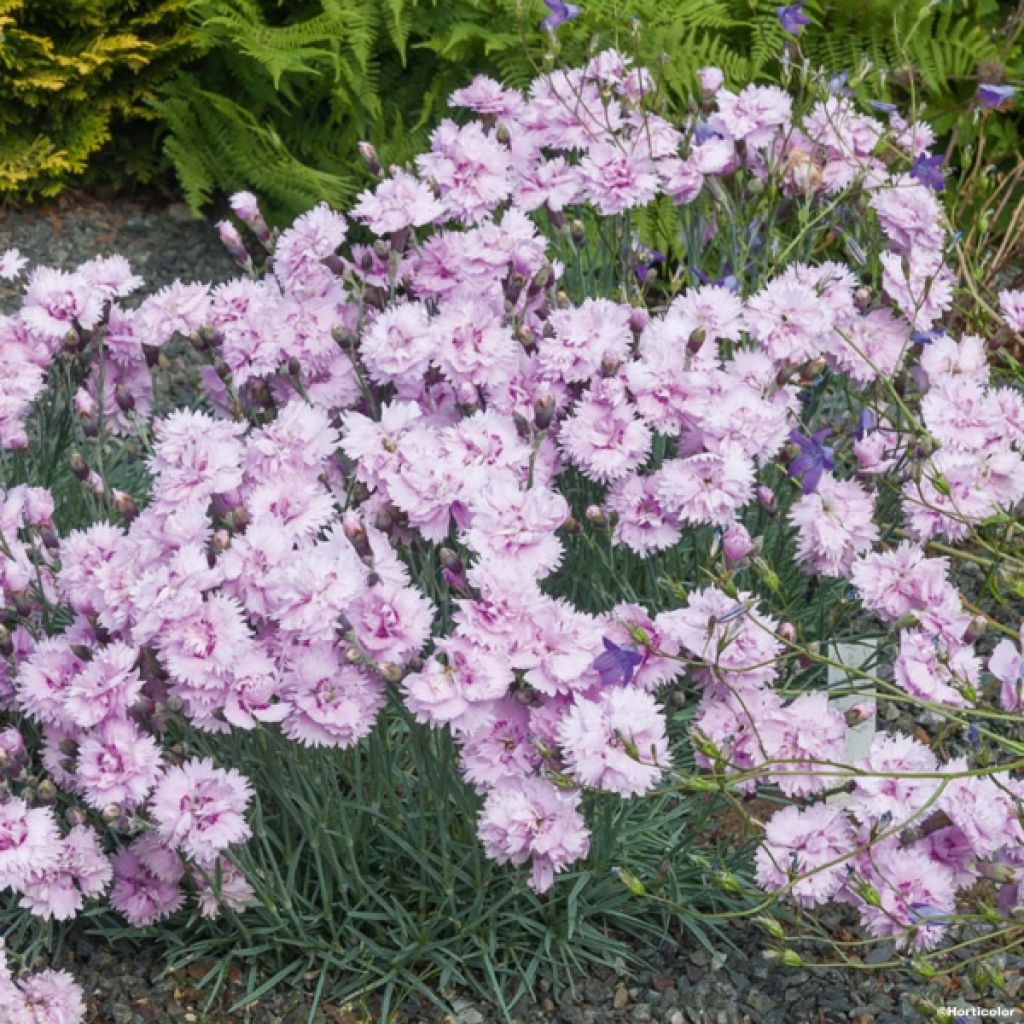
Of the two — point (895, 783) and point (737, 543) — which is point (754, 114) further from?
point (895, 783)

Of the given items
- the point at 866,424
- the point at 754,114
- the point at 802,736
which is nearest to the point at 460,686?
the point at 802,736

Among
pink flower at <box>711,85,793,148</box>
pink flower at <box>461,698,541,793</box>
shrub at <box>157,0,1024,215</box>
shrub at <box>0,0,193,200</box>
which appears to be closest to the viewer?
pink flower at <box>461,698,541,793</box>

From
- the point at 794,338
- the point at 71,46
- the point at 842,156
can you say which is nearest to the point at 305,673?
the point at 794,338

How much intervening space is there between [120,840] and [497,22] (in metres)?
2.80

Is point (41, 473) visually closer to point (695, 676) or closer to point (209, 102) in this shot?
point (695, 676)

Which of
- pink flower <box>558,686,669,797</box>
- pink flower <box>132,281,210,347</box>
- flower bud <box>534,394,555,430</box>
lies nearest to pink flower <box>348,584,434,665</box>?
pink flower <box>558,686,669,797</box>

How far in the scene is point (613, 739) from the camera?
78.7 inches

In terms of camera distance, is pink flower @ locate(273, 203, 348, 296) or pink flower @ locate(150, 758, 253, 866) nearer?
pink flower @ locate(150, 758, 253, 866)

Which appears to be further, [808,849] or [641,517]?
[641,517]

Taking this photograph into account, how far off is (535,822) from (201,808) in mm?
474

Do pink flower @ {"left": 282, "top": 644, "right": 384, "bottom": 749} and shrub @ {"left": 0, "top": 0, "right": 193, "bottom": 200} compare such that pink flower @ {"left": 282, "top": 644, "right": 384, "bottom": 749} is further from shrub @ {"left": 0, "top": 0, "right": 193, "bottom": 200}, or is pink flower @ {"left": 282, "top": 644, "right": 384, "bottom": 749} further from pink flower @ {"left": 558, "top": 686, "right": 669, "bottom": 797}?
shrub @ {"left": 0, "top": 0, "right": 193, "bottom": 200}

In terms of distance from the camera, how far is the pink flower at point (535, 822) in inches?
80.7

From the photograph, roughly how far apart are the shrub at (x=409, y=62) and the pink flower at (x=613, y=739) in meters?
2.59

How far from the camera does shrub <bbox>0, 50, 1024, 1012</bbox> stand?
2049 millimetres
